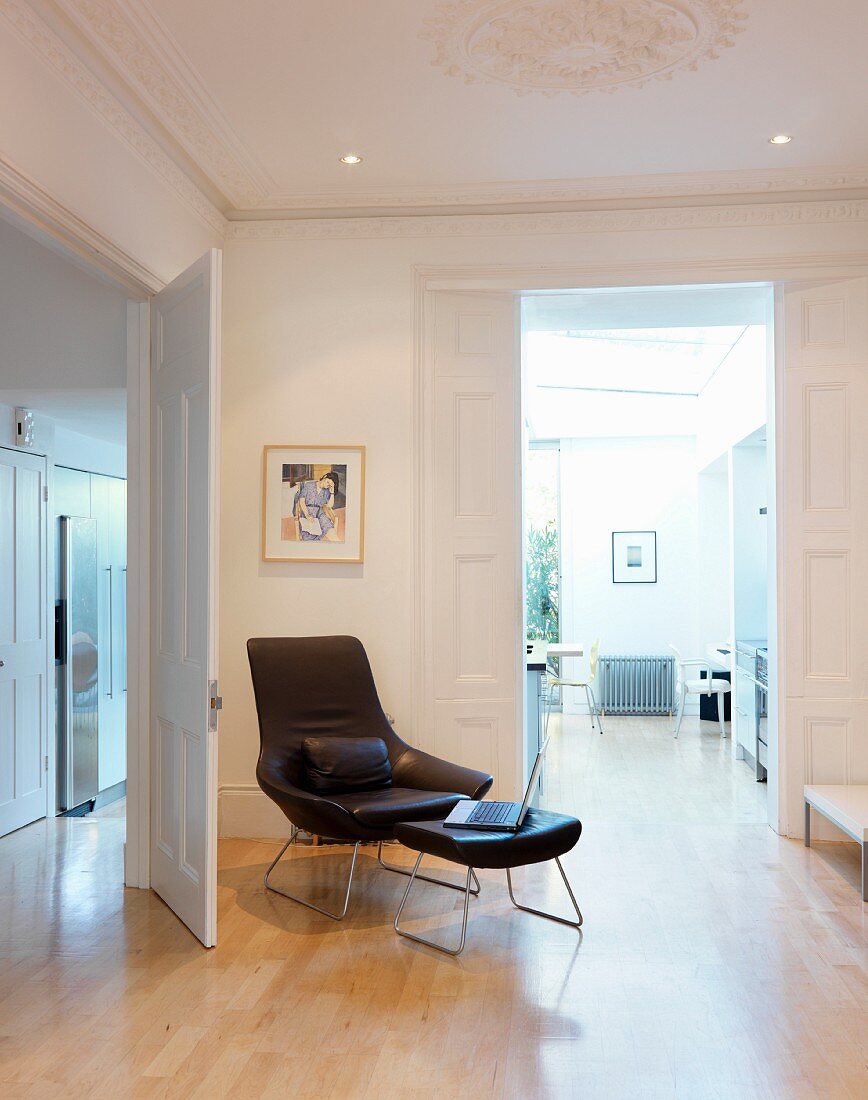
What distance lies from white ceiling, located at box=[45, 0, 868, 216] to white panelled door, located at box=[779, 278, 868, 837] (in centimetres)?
72

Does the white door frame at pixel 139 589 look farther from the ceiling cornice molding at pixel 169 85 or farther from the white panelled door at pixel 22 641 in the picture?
the white panelled door at pixel 22 641

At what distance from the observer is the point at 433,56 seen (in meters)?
3.58

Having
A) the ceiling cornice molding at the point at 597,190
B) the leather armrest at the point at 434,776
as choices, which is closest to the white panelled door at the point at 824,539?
the ceiling cornice molding at the point at 597,190

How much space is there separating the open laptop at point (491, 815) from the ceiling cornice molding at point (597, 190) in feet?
9.05

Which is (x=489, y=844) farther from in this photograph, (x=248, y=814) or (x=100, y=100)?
(x=100, y=100)

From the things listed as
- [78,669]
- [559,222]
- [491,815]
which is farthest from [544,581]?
[491,815]

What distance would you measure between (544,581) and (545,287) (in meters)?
5.66

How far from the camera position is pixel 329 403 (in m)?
5.04

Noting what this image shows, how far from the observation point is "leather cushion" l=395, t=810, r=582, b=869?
3447 millimetres

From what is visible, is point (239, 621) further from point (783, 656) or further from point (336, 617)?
point (783, 656)

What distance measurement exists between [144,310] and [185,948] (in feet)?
8.40

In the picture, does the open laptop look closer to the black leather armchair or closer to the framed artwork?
the black leather armchair

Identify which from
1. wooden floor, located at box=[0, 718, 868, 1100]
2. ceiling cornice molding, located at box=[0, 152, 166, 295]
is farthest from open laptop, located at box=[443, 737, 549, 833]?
ceiling cornice molding, located at box=[0, 152, 166, 295]

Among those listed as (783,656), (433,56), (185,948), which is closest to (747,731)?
(783,656)
